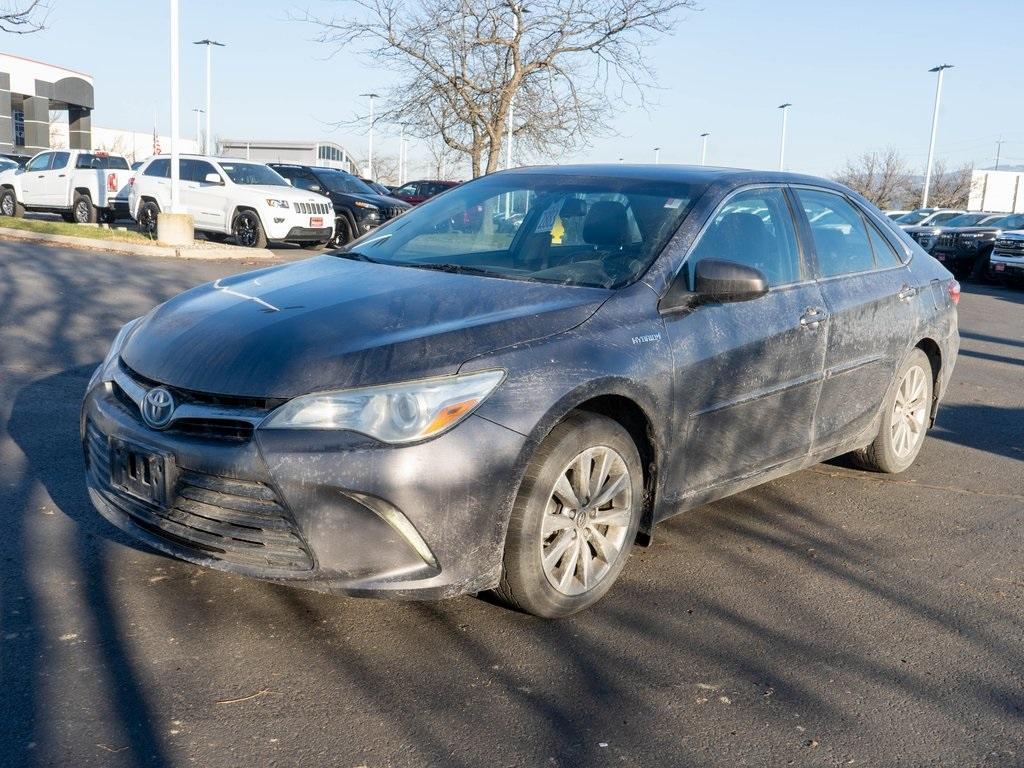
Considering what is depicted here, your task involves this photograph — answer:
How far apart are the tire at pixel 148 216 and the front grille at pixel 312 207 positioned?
349 cm

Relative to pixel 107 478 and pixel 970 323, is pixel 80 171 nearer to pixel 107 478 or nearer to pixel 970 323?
pixel 970 323

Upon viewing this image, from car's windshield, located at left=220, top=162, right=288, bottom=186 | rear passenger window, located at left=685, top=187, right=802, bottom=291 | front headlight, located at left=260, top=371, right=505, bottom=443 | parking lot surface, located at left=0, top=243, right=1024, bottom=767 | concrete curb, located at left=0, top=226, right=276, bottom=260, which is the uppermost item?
car's windshield, located at left=220, top=162, right=288, bottom=186

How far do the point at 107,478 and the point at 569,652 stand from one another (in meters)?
1.76

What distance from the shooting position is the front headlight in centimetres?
318

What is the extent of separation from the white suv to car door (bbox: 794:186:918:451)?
15.2 m

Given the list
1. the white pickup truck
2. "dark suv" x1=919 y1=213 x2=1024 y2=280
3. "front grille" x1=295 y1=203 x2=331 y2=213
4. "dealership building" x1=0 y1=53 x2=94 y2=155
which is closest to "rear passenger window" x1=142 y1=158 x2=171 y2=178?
the white pickup truck

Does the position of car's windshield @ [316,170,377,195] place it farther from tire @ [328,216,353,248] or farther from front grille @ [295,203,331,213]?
front grille @ [295,203,331,213]

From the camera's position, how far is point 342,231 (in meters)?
22.5

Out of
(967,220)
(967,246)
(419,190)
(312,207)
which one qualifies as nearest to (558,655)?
(312,207)

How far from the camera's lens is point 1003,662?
11.6 feet

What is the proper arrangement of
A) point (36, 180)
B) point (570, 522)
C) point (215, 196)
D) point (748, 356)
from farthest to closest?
point (36, 180) < point (215, 196) < point (748, 356) < point (570, 522)

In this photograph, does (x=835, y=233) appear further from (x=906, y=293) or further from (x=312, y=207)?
(x=312, y=207)

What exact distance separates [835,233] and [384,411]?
2.98m

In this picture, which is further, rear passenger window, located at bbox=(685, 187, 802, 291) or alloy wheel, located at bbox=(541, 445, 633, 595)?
rear passenger window, located at bbox=(685, 187, 802, 291)
